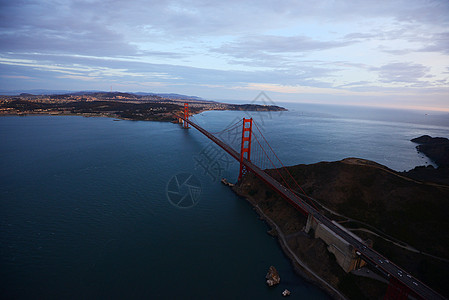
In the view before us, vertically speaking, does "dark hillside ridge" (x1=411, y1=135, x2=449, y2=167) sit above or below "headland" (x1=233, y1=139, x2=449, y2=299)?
above

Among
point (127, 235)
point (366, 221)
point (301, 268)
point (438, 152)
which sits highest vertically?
point (438, 152)

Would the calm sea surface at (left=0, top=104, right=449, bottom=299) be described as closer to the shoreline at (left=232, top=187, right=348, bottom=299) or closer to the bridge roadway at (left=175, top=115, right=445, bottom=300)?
the shoreline at (left=232, top=187, right=348, bottom=299)

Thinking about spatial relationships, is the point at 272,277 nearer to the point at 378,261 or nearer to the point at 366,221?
the point at 378,261

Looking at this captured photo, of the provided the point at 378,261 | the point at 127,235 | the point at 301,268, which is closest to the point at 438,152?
the point at 378,261

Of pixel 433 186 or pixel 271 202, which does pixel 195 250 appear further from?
pixel 433 186

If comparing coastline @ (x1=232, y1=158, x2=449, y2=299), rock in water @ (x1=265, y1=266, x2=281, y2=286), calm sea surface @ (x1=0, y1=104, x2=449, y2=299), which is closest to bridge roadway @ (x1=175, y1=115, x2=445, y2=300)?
coastline @ (x1=232, y1=158, x2=449, y2=299)

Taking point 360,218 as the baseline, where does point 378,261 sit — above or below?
below

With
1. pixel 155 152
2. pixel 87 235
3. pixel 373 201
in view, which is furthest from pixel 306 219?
pixel 155 152

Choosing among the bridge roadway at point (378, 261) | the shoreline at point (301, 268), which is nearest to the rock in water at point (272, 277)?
the shoreline at point (301, 268)
